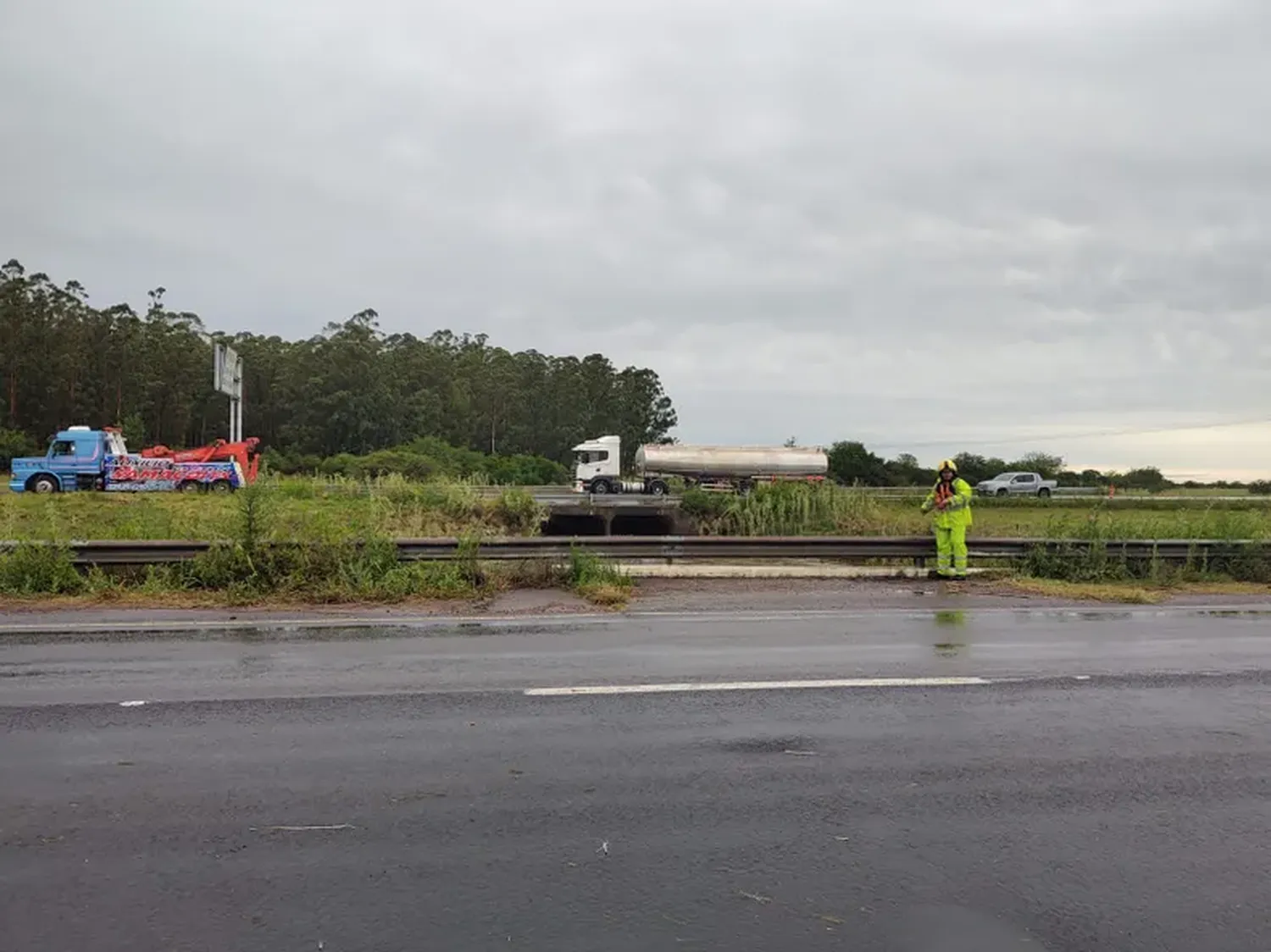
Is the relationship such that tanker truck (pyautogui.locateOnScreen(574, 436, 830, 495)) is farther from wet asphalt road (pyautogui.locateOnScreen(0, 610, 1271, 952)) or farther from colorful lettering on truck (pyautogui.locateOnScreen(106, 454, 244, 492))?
wet asphalt road (pyautogui.locateOnScreen(0, 610, 1271, 952))

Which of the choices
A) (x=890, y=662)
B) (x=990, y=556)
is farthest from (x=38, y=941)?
(x=990, y=556)

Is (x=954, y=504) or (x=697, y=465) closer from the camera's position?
(x=954, y=504)

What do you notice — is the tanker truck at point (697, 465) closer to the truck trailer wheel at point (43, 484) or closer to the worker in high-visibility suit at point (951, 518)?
the truck trailer wheel at point (43, 484)

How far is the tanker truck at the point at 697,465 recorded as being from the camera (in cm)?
4778

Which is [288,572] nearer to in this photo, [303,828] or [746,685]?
[746,685]

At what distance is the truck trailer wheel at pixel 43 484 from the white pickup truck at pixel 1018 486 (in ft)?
164

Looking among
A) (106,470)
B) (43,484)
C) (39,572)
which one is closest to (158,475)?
(106,470)

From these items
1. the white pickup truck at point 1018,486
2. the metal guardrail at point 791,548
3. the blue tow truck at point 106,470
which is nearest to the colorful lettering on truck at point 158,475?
the blue tow truck at point 106,470

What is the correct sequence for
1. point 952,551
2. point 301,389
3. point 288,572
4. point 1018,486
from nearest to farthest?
point 288,572, point 952,551, point 1018,486, point 301,389

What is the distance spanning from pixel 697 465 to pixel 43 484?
29157 mm

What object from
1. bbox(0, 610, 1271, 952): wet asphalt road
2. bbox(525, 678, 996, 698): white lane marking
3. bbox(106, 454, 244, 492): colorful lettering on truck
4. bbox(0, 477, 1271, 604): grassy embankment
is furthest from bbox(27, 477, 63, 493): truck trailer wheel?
bbox(525, 678, 996, 698): white lane marking

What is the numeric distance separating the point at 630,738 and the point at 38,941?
3.19 m

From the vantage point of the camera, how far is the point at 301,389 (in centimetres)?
7900

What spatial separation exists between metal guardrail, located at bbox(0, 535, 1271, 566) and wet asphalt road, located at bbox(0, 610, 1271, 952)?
211 inches
